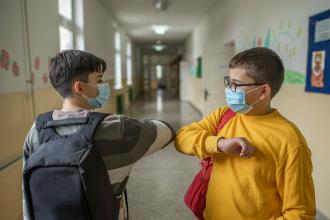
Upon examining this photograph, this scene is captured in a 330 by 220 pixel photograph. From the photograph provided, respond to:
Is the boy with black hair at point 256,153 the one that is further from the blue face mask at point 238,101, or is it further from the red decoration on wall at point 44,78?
the red decoration on wall at point 44,78

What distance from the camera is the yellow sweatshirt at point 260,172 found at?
89 centimetres

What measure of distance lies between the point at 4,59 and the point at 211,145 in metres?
1.90

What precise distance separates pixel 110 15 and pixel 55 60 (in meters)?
6.84

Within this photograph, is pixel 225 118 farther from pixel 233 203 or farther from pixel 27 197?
pixel 27 197

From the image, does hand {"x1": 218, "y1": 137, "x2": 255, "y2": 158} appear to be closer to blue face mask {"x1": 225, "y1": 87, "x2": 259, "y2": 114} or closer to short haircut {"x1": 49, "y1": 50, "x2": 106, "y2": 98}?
blue face mask {"x1": 225, "y1": 87, "x2": 259, "y2": 114}

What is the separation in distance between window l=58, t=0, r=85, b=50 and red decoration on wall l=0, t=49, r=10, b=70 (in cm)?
212

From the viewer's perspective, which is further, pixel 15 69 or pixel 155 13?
pixel 155 13

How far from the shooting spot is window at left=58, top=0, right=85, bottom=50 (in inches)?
172

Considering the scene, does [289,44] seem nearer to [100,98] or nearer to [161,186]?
[161,186]

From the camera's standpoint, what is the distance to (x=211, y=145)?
981 mm

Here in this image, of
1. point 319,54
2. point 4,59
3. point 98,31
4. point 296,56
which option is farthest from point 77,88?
point 98,31

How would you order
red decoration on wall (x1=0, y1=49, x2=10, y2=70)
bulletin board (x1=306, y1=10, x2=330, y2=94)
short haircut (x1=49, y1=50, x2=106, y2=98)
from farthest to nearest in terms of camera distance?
bulletin board (x1=306, y1=10, x2=330, y2=94), red decoration on wall (x1=0, y1=49, x2=10, y2=70), short haircut (x1=49, y1=50, x2=106, y2=98)

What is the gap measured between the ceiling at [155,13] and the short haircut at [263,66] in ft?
18.3

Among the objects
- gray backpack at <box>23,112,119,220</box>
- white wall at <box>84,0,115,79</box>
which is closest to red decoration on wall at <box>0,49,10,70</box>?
gray backpack at <box>23,112,119,220</box>
